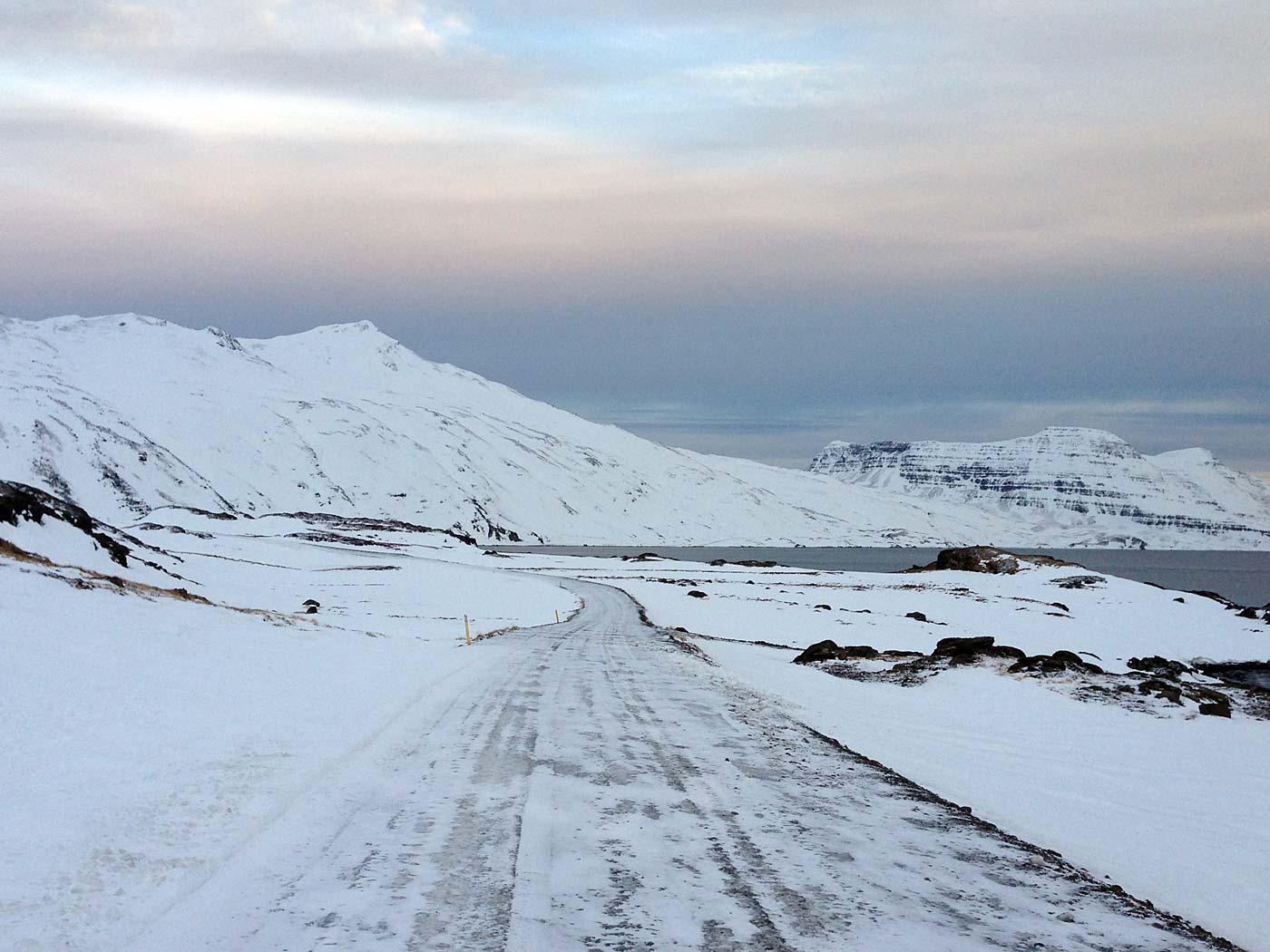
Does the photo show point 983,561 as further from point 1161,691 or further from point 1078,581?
point 1161,691

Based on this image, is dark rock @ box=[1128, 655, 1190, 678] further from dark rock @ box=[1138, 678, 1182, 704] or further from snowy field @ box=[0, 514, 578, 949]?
snowy field @ box=[0, 514, 578, 949]

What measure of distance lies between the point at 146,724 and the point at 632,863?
7.07 metres

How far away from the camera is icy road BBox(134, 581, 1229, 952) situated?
5.74 m

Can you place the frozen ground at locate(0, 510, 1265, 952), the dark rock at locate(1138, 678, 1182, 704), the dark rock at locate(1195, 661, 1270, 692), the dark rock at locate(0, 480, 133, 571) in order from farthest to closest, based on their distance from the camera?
the dark rock at locate(1195, 661, 1270, 692), the dark rock at locate(0, 480, 133, 571), the dark rock at locate(1138, 678, 1182, 704), the frozen ground at locate(0, 510, 1265, 952)

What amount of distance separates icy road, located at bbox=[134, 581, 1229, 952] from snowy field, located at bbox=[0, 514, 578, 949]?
51 cm

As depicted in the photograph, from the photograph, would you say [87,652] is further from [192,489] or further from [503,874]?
[192,489]

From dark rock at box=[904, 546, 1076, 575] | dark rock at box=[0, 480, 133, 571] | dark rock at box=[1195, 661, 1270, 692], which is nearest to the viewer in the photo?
dark rock at box=[0, 480, 133, 571]

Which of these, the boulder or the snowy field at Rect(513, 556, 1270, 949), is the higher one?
the snowy field at Rect(513, 556, 1270, 949)

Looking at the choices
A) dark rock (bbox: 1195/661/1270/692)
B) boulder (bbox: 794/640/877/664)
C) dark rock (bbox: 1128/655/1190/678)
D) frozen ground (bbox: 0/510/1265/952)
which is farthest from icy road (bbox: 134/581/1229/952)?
dark rock (bbox: 1195/661/1270/692)

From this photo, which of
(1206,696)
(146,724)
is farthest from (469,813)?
(1206,696)

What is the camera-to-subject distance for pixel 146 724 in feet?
35.6

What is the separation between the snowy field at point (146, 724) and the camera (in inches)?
259

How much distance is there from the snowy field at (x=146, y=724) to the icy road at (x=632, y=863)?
1.68 ft

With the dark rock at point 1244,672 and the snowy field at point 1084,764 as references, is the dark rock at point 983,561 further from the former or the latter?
the snowy field at point 1084,764
